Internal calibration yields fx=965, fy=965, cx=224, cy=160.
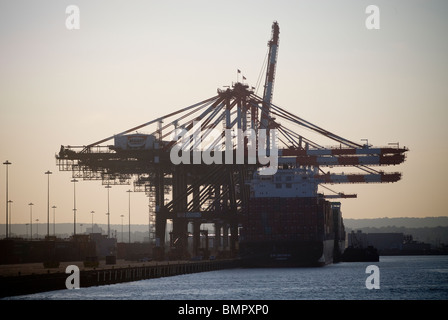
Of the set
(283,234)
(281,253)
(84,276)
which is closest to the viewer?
(84,276)

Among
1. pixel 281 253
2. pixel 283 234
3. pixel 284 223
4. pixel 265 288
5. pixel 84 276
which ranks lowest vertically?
pixel 265 288

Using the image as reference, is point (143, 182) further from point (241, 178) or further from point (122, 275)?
point (122, 275)

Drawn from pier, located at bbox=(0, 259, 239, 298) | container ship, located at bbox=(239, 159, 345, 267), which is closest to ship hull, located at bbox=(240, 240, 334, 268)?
container ship, located at bbox=(239, 159, 345, 267)

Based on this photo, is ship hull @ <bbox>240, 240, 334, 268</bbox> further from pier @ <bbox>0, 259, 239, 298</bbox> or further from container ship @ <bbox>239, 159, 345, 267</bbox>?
pier @ <bbox>0, 259, 239, 298</bbox>

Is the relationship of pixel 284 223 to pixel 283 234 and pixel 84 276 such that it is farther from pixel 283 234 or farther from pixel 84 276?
pixel 84 276

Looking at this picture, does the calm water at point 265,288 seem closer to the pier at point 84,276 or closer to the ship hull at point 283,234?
Result: the pier at point 84,276

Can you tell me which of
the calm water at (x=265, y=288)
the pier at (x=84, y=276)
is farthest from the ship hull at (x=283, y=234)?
the calm water at (x=265, y=288)

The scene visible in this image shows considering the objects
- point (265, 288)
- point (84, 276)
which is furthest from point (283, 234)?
point (84, 276)

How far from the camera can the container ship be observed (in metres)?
112

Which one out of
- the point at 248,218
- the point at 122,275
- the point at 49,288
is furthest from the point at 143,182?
the point at 49,288

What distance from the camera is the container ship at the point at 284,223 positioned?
4407 inches

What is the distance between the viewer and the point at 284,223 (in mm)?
113188

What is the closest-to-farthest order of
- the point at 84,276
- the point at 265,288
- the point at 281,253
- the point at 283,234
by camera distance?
the point at 84,276, the point at 265,288, the point at 281,253, the point at 283,234
